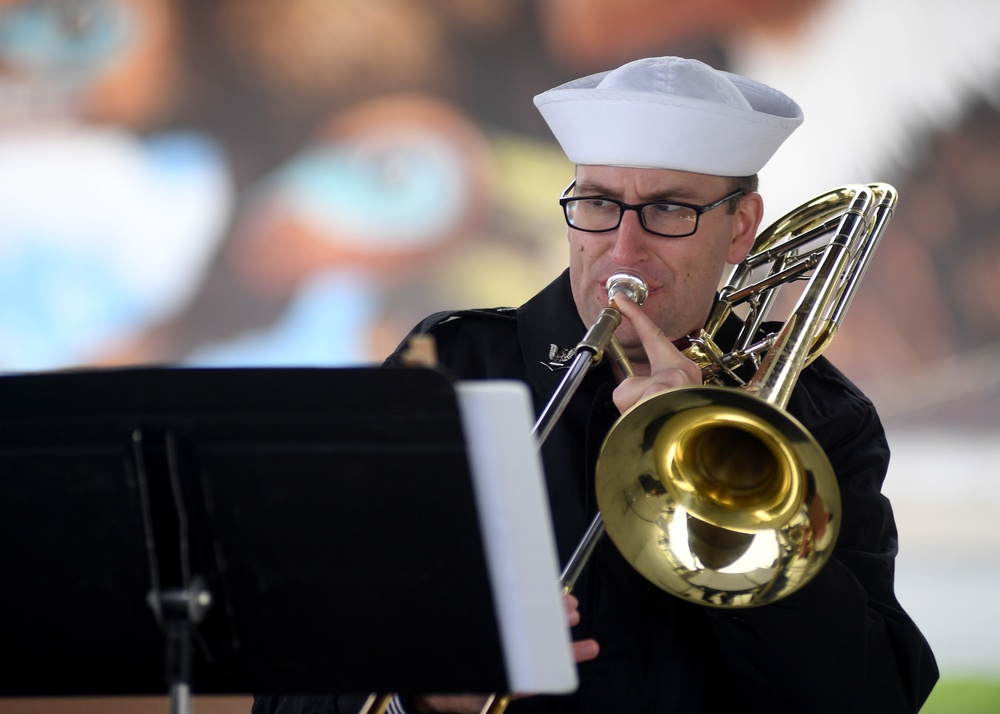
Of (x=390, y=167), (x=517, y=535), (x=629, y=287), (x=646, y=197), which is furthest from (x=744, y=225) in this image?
(x=390, y=167)

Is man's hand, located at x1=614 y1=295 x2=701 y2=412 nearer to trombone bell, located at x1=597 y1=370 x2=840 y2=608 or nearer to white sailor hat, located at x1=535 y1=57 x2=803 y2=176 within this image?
trombone bell, located at x1=597 y1=370 x2=840 y2=608

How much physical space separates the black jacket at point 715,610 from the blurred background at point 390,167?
7.61ft

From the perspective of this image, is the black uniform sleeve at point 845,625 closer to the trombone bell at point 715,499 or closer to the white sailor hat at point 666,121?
the trombone bell at point 715,499

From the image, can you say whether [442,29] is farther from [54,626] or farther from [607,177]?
[54,626]

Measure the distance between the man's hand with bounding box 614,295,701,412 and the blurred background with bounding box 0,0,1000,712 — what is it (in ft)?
9.20

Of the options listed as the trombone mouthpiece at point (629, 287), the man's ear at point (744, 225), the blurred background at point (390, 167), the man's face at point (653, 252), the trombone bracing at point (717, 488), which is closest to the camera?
the trombone bracing at point (717, 488)

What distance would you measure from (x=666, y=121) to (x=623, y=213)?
21 cm

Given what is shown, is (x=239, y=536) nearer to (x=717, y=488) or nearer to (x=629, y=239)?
(x=717, y=488)

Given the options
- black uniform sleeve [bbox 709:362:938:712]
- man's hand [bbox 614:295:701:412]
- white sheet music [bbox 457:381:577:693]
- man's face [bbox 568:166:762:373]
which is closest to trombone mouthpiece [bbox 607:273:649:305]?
man's face [bbox 568:166:762:373]

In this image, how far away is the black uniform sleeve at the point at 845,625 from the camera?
5.95 ft

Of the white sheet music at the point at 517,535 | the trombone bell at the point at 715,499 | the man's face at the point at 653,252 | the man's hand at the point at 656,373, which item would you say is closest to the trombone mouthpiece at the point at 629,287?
the man's face at the point at 653,252

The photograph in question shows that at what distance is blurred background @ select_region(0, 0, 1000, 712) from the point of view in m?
4.47

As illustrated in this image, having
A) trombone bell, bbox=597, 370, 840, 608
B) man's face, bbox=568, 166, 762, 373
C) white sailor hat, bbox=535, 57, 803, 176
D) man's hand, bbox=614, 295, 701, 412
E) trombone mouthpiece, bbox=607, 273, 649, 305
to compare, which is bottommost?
trombone bell, bbox=597, 370, 840, 608

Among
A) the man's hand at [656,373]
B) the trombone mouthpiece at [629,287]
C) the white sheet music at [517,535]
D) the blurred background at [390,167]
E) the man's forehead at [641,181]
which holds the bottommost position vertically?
the white sheet music at [517,535]
